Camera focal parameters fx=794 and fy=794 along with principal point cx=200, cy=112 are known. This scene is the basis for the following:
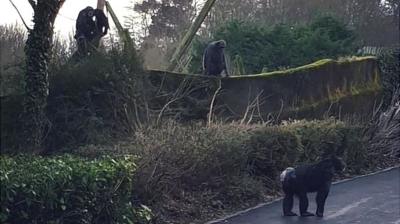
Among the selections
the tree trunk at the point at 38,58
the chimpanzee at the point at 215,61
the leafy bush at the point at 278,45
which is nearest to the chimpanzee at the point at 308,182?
the tree trunk at the point at 38,58

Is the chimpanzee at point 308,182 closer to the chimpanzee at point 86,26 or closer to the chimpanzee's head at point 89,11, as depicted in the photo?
the chimpanzee at point 86,26

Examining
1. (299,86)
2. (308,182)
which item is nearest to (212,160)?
(308,182)

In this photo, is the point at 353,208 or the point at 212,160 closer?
the point at 212,160

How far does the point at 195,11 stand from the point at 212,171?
25743 millimetres

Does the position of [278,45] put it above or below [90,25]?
below

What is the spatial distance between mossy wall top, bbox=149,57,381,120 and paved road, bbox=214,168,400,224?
3.36m

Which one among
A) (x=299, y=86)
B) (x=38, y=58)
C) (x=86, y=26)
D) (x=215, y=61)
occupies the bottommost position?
(x=299, y=86)

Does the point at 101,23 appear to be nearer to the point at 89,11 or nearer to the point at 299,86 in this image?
the point at 89,11

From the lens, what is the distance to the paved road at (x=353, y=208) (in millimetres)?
11602

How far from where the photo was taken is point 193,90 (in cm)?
1722

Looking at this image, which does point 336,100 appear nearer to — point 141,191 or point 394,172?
point 394,172

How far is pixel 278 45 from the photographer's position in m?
27.8

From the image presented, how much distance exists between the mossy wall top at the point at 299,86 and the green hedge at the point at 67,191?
690cm

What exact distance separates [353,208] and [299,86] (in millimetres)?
7671
